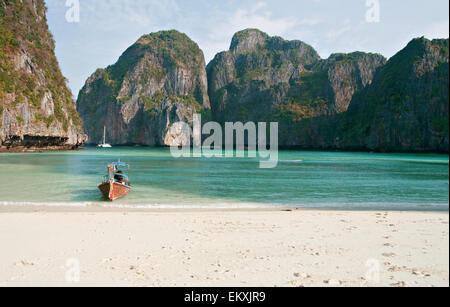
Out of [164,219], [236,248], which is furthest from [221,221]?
[236,248]

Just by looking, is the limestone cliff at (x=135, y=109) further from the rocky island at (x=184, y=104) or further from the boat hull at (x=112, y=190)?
the boat hull at (x=112, y=190)

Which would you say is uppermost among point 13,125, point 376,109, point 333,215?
point 376,109

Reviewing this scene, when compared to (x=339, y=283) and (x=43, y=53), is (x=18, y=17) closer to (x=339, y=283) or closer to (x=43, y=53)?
(x=43, y=53)

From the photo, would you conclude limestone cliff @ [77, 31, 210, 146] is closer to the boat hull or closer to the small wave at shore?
the boat hull

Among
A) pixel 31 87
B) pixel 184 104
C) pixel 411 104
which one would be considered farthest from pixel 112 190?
pixel 184 104

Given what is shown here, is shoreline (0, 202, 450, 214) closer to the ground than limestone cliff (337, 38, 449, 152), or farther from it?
closer to the ground

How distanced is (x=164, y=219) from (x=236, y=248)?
440 cm

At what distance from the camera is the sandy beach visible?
5691 mm

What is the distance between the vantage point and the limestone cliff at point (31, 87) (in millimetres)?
56500

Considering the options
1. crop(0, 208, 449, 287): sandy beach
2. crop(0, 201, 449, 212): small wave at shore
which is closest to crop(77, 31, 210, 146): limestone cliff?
crop(0, 201, 449, 212): small wave at shore

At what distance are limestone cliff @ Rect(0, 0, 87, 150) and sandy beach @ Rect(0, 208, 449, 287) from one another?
54.7 m

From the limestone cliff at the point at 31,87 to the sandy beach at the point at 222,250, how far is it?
2153 inches

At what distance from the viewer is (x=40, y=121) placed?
205 feet

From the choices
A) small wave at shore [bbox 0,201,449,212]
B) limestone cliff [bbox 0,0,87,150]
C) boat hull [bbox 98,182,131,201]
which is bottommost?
small wave at shore [bbox 0,201,449,212]
